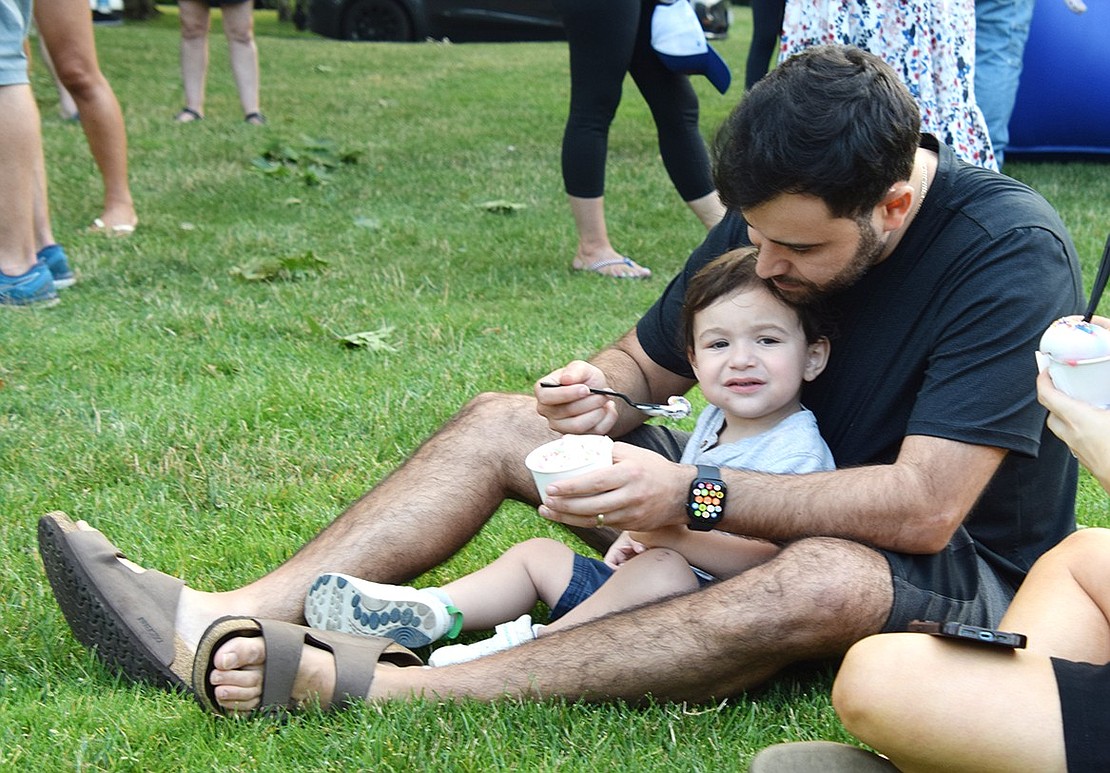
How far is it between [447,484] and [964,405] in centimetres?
102

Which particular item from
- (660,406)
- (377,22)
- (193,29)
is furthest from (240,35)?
(377,22)

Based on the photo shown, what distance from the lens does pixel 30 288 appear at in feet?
16.0

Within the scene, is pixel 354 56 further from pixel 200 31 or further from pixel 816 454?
pixel 816 454

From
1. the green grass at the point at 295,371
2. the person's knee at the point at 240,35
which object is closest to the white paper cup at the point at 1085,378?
the green grass at the point at 295,371

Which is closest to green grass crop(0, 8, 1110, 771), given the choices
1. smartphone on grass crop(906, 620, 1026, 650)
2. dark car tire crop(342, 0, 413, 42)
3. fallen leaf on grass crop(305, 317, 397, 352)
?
fallen leaf on grass crop(305, 317, 397, 352)

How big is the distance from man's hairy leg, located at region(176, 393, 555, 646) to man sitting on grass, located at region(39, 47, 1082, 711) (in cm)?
13

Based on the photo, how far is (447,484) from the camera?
2736 mm

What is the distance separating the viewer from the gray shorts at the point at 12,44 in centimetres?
455

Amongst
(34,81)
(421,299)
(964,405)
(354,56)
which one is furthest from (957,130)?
(354,56)

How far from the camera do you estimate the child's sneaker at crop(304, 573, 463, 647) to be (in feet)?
8.30

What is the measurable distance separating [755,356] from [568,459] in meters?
0.45

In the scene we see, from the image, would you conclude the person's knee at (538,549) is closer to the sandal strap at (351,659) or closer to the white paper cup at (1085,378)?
the sandal strap at (351,659)

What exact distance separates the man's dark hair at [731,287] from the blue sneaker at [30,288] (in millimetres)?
3030

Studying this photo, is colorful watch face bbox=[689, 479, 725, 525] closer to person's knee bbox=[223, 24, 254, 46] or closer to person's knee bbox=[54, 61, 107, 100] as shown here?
person's knee bbox=[54, 61, 107, 100]
